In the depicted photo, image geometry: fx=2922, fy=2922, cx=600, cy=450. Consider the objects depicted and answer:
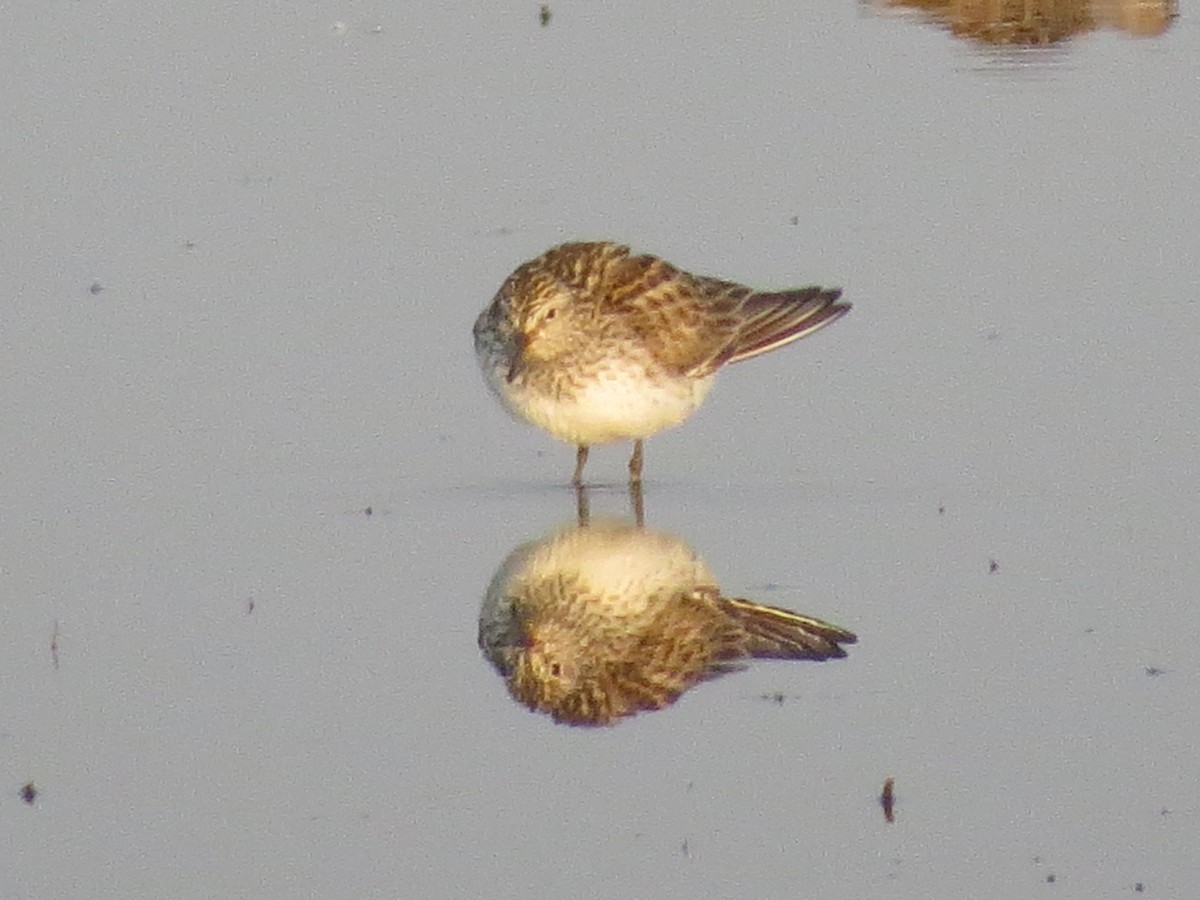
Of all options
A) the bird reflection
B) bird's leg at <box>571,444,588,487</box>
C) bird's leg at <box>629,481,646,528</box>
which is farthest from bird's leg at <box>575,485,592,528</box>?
the bird reflection

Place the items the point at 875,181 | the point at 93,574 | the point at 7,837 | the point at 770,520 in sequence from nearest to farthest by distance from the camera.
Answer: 1. the point at 7,837
2. the point at 93,574
3. the point at 770,520
4. the point at 875,181

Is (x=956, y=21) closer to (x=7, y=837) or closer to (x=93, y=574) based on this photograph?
(x=93, y=574)

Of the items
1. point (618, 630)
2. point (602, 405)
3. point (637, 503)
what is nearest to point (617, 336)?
point (602, 405)

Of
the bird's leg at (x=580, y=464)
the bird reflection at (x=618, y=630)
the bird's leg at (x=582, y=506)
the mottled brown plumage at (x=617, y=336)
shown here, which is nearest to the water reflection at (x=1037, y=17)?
the mottled brown plumage at (x=617, y=336)

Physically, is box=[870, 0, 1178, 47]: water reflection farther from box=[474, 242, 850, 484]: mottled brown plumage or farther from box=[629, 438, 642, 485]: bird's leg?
box=[629, 438, 642, 485]: bird's leg

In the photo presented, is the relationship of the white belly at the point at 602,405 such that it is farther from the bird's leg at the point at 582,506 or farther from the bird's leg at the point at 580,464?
the bird's leg at the point at 582,506

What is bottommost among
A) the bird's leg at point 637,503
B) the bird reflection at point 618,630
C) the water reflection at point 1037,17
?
the bird's leg at point 637,503

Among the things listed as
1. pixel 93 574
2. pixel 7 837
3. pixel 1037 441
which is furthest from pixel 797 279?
pixel 7 837
